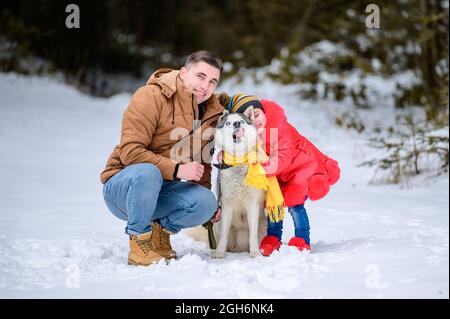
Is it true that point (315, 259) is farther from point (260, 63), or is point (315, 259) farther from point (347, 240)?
point (260, 63)

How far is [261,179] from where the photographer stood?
126 inches

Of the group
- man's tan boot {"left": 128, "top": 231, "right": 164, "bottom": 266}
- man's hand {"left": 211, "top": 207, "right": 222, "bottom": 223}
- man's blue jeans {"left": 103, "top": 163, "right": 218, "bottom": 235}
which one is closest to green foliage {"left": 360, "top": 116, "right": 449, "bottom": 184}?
man's hand {"left": 211, "top": 207, "right": 222, "bottom": 223}

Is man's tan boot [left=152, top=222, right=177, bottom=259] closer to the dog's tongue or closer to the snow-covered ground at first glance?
the snow-covered ground

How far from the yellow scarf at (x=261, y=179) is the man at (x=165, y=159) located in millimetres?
230

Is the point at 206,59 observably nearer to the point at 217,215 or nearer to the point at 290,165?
the point at 290,165

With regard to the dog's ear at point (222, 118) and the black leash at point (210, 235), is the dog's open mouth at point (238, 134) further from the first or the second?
the black leash at point (210, 235)

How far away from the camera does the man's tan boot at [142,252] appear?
3104 millimetres

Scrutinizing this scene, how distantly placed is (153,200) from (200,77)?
744 millimetres

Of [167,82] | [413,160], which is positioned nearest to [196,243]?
[167,82]

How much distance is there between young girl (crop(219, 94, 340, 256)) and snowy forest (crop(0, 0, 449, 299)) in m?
0.20

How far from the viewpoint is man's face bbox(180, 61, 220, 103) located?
3197mm

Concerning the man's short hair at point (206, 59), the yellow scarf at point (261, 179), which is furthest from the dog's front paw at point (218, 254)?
the man's short hair at point (206, 59)

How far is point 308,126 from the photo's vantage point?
8.64m

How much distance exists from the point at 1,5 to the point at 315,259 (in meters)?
10.3
